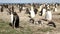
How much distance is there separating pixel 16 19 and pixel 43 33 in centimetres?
232

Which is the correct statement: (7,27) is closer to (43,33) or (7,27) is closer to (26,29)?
(26,29)

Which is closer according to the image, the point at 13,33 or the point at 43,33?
the point at 13,33

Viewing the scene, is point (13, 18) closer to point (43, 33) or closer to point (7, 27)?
point (7, 27)

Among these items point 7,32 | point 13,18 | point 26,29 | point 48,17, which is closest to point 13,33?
point 7,32

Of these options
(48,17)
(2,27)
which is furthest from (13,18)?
(48,17)

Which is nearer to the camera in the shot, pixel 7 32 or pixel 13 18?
pixel 7 32

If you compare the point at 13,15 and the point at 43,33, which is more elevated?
the point at 13,15

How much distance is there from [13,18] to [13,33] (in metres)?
2.64

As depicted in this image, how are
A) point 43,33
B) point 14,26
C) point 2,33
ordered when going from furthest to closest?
1. point 14,26
2. point 43,33
3. point 2,33

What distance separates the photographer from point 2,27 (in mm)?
14102

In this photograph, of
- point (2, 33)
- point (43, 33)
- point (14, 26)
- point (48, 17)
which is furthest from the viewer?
point (48, 17)

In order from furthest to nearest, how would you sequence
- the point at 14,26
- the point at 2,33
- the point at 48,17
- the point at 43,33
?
the point at 48,17
the point at 14,26
the point at 43,33
the point at 2,33

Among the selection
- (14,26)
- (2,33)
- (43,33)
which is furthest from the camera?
(14,26)

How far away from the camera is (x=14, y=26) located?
1459cm
